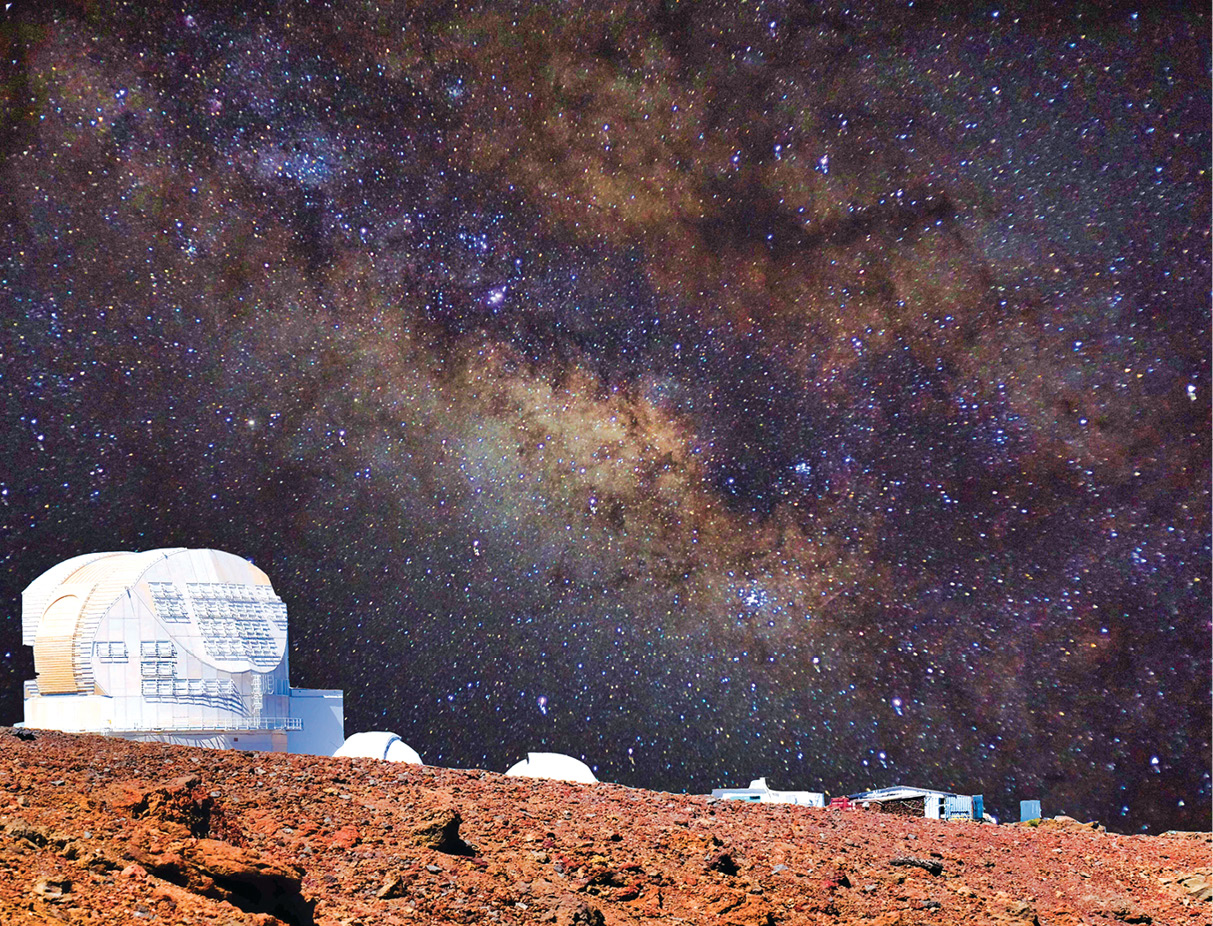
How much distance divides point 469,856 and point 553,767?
7803 mm

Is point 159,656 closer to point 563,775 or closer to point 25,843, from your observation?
point 563,775

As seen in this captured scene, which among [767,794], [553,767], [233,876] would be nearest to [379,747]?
[553,767]

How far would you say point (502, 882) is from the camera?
7469mm

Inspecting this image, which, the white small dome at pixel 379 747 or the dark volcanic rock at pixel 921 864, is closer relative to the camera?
the dark volcanic rock at pixel 921 864

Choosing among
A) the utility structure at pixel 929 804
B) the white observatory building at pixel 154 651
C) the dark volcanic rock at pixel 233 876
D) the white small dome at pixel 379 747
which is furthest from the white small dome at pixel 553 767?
the dark volcanic rock at pixel 233 876

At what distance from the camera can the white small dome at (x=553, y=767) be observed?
1553 centimetres

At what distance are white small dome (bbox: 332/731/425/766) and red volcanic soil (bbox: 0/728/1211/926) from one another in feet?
17.0

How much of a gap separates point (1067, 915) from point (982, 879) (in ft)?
2.62

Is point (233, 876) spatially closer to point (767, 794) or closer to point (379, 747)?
point (379, 747)

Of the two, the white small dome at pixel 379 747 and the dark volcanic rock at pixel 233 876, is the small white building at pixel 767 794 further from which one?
the dark volcanic rock at pixel 233 876

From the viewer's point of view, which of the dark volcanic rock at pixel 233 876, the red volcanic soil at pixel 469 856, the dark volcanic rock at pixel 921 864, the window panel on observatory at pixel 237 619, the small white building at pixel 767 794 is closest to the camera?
the dark volcanic rock at pixel 233 876

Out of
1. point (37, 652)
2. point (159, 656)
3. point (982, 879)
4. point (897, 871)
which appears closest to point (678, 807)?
point (897, 871)

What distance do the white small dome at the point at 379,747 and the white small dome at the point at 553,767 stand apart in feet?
5.40

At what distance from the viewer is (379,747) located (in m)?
15.8
